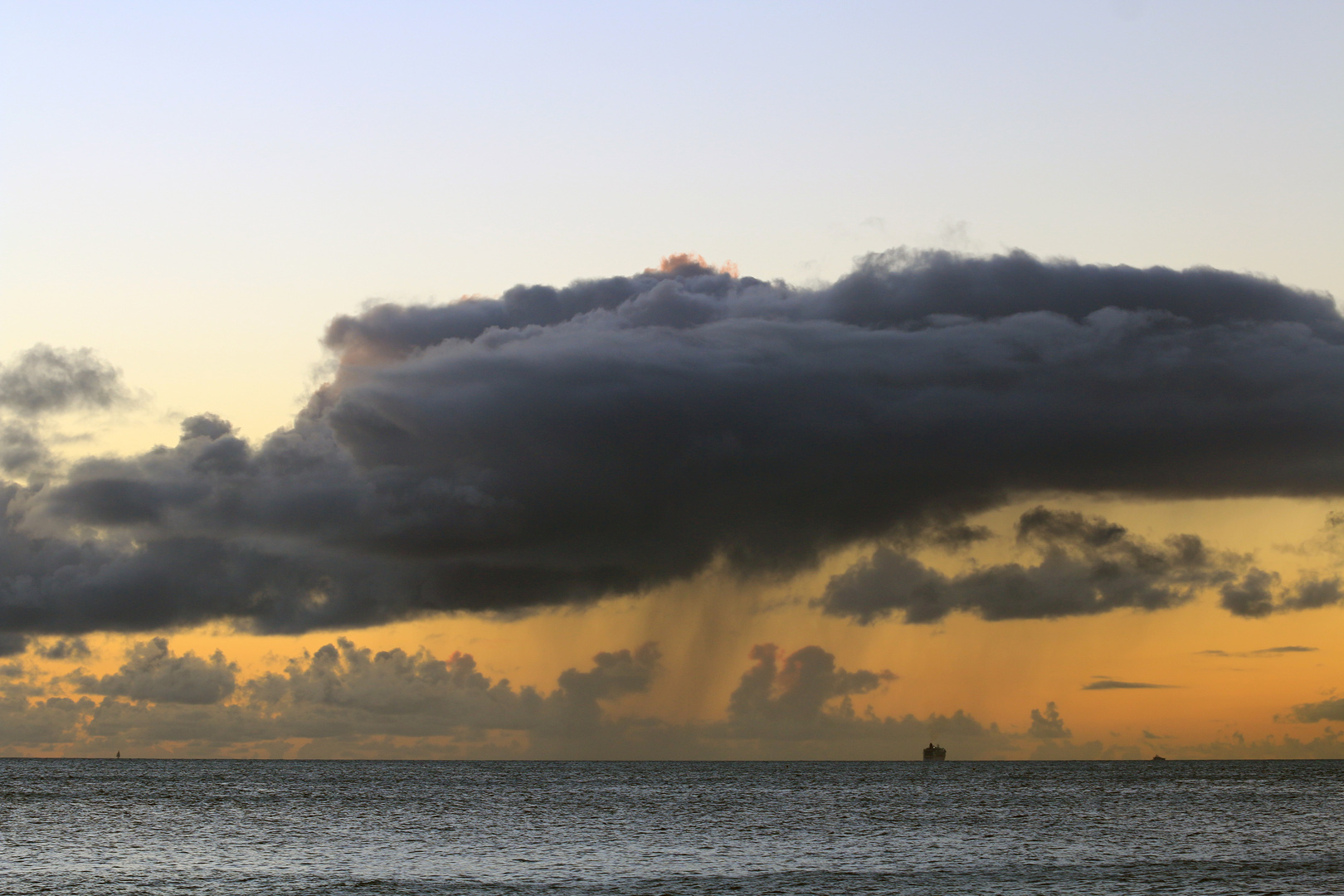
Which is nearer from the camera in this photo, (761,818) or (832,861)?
(832,861)

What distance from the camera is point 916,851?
4574 inches

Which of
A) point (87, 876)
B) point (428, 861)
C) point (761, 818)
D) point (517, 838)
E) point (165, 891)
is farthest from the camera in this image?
point (761, 818)

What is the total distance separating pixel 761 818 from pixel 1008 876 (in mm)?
74086

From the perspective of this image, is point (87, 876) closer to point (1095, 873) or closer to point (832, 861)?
point (832, 861)

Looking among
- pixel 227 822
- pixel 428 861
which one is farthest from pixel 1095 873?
pixel 227 822

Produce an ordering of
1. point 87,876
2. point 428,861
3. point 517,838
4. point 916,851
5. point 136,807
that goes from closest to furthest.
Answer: point 87,876 < point 428,861 < point 916,851 < point 517,838 < point 136,807

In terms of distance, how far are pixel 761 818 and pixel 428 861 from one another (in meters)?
68.7

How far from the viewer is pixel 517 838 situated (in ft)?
422

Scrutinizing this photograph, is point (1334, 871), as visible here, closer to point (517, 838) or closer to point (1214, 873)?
point (1214, 873)

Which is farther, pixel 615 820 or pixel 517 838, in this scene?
pixel 615 820

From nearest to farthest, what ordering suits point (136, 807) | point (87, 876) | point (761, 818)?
point (87, 876) < point (761, 818) < point (136, 807)

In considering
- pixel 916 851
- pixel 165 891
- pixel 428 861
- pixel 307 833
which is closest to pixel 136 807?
pixel 307 833

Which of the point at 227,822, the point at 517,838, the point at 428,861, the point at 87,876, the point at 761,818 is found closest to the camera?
the point at 87,876

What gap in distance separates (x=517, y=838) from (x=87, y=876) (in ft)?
153
